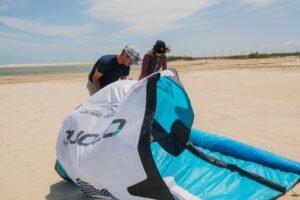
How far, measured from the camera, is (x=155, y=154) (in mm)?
3633

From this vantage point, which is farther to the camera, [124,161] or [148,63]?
[148,63]

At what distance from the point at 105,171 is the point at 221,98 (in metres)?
6.66

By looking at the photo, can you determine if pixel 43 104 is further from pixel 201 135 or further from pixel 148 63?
pixel 201 135

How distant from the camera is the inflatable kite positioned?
2299 millimetres

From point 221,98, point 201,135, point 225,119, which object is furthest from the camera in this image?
point 221,98

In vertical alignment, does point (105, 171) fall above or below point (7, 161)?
above

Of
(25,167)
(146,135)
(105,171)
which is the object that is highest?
(146,135)

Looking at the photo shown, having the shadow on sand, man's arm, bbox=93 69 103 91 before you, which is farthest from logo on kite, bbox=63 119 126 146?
man's arm, bbox=93 69 103 91

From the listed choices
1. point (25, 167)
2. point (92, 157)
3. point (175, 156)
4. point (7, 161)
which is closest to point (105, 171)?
point (92, 157)

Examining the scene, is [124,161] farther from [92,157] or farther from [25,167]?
[25,167]

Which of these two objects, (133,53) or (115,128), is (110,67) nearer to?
(133,53)

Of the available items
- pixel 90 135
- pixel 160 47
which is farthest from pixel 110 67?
pixel 90 135

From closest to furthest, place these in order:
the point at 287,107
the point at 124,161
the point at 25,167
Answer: the point at 124,161
the point at 25,167
the point at 287,107

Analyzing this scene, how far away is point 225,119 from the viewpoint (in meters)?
6.00
